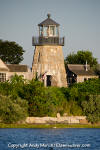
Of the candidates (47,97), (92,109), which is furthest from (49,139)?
(47,97)

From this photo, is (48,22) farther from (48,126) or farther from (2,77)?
(48,126)

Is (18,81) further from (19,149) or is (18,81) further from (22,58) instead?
(19,149)

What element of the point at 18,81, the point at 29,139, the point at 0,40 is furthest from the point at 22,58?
the point at 29,139

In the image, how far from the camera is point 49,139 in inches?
2016

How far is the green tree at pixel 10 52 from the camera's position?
92.0 meters

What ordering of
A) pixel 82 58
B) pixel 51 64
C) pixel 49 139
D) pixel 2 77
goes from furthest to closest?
pixel 82 58, pixel 51 64, pixel 2 77, pixel 49 139

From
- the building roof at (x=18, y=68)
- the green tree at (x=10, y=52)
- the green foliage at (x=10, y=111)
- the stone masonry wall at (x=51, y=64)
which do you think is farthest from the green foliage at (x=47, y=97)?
the green tree at (x=10, y=52)

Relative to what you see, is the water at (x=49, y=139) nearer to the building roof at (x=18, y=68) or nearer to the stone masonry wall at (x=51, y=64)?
the stone masonry wall at (x=51, y=64)

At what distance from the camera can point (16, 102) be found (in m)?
63.2

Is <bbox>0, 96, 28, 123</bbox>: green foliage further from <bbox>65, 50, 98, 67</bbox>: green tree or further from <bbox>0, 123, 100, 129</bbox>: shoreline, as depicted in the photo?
<bbox>65, 50, 98, 67</bbox>: green tree

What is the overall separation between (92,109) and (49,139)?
A: 15051mm

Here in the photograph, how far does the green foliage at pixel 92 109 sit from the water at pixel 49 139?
5.12m

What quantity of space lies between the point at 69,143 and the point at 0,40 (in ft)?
156

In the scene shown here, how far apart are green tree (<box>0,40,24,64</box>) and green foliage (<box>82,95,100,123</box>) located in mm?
27516
